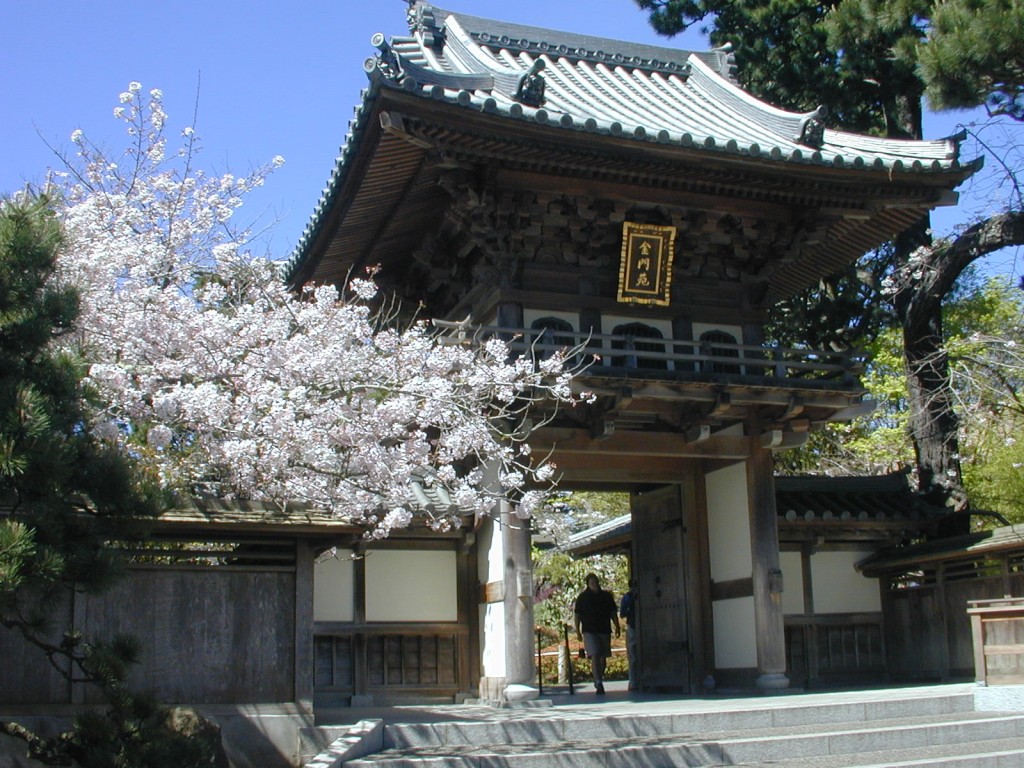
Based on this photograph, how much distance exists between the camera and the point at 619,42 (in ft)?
56.0

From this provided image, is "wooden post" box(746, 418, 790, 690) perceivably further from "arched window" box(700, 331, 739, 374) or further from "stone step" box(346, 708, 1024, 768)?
"stone step" box(346, 708, 1024, 768)

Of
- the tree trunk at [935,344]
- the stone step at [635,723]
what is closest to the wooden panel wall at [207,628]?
the stone step at [635,723]

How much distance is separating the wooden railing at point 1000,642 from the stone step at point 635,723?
3.40ft

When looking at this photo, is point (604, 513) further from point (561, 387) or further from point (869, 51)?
point (561, 387)

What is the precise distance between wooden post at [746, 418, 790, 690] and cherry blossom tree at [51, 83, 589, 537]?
2.92 m

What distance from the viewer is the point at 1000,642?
35.0 feet

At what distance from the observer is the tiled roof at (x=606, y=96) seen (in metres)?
10.9

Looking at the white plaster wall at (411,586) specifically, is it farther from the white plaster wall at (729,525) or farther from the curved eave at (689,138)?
the curved eave at (689,138)

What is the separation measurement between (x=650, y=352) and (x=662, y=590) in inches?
135

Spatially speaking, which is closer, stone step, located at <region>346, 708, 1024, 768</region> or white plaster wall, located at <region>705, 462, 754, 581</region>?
stone step, located at <region>346, 708, 1024, 768</region>

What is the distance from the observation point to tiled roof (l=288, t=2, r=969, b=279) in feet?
35.8

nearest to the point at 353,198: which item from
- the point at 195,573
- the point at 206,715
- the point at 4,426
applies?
the point at 195,573

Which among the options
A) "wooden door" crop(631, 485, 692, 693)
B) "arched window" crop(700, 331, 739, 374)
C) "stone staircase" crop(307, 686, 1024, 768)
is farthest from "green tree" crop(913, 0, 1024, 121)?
"stone staircase" crop(307, 686, 1024, 768)

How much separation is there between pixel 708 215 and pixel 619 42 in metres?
5.61
